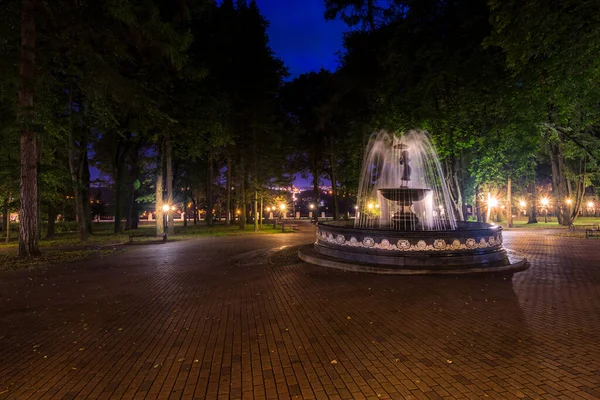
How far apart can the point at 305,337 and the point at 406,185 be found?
13.1 meters

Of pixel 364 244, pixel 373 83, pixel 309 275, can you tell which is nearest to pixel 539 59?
pixel 364 244

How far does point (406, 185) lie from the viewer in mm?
16625

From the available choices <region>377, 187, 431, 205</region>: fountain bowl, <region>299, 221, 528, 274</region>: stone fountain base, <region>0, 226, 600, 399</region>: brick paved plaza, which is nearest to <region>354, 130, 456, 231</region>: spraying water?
<region>377, 187, 431, 205</region>: fountain bowl

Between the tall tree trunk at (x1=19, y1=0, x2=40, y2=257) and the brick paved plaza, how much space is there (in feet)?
18.6

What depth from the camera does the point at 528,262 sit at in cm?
1131

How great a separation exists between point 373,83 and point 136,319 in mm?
28130

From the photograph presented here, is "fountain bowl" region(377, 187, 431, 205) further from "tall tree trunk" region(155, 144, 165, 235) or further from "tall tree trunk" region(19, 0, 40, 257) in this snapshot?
"tall tree trunk" region(155, 144, 165, 235)

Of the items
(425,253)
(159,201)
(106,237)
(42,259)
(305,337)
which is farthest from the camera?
(106,237)

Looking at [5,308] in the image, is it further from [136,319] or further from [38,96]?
[38,96]

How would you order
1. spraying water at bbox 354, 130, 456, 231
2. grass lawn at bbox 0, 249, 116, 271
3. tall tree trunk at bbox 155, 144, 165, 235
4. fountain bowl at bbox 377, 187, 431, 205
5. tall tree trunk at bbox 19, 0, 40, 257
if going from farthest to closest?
tall tree trunk at bbox 155, 144, 165, 235 → spraying water at bbox 354, 130, 456, 231 → fountain bowl at bbox 377, 187, 431, 205 → tall tree trunk at bbox 19, 0, 40, 257 → grass lawn at bbox 0, 249, 116, 271

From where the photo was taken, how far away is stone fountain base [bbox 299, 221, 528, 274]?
32.3 ft

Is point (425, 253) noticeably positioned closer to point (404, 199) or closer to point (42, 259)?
point (404, 199)

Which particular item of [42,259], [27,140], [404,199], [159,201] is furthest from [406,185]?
[159,201]

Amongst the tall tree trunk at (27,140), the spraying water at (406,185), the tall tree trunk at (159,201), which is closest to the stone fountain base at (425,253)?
the spraying water at (406,185)
